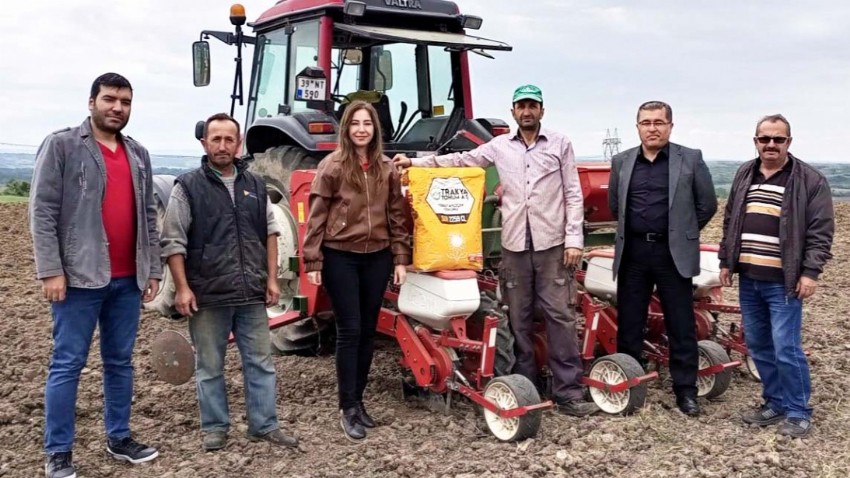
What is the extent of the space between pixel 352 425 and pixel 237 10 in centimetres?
371

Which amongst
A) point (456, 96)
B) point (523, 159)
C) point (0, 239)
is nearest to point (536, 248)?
point (523, 159)

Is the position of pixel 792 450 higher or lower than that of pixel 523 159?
lower

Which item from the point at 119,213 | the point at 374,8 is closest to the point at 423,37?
the point at 374,8

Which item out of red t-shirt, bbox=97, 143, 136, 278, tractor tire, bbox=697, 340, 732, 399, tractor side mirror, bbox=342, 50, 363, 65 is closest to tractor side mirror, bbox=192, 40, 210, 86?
tractor side mirror, bbox=342, 50, 363, 65

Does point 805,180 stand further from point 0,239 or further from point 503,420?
point 0,239

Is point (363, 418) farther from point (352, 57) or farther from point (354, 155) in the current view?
point (352, 57)

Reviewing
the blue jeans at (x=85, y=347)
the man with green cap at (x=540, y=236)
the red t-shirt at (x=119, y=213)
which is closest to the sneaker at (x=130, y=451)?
the blue jeans at (x=85, y=347)

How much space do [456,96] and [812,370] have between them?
10.6ft

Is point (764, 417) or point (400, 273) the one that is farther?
point (764, 417)

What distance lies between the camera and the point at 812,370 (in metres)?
5.39

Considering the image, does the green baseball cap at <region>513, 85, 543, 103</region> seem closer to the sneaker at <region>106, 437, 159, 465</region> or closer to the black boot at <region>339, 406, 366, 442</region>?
the black boot at <region>339, 406, 366, 442</region>

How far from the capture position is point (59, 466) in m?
3.65

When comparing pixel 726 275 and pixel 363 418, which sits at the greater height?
pixel 726 275

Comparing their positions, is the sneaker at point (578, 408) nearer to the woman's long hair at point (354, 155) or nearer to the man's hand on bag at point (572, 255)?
the man's hand on bag at point (572, 255)
